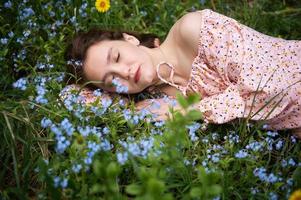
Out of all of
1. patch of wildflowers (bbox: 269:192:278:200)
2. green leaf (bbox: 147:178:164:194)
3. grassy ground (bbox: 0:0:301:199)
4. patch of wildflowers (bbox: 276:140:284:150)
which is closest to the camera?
green leaf (bbox: 147:178:164:194)

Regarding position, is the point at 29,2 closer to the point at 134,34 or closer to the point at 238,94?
the point at 134,34

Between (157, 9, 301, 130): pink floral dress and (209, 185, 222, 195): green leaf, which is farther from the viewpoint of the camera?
(157, 9, 301, 130): pink floral dress

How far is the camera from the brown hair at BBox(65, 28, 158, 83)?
129 inches

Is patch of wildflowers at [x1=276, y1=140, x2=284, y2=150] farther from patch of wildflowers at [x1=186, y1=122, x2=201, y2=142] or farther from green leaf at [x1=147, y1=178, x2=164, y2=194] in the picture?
green leaf at [x1=147, y1=178, x2=164, y2=194]

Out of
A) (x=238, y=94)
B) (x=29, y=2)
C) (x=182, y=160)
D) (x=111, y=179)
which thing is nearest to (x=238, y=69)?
(x=238, y=94)

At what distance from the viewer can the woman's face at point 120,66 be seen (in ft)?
9.90

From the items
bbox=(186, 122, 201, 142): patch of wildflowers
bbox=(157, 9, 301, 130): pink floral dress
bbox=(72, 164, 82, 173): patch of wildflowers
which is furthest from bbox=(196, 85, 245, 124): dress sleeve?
bbox=(72, 164, 82, 173): patch of wildflowers

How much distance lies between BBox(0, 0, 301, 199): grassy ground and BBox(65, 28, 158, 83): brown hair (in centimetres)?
13

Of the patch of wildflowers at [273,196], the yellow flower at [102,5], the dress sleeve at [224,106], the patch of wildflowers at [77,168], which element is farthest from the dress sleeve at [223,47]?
the patch of wildflowers at [77,168]

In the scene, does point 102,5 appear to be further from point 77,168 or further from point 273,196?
point 273,196

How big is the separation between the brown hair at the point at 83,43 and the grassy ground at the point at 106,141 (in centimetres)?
13

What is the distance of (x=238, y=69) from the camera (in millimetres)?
3029

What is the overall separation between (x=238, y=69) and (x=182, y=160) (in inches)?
36.7

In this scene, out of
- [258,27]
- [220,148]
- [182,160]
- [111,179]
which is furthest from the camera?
[258,27]
